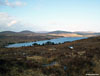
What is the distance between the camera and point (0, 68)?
929 centimetres

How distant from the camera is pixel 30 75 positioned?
8594mm

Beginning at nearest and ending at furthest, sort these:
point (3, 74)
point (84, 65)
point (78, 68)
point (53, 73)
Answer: point (3, 74) → point (53, 73) → point (78, 68) → point (84, 65)

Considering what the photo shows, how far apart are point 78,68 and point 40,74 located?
397 centimetres

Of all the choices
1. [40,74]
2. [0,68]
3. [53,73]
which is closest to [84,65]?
[53,73]

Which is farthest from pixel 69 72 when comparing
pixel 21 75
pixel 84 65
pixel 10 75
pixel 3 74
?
pixel 3 74

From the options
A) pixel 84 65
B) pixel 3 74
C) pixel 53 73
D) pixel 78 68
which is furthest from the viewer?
pixel 84 65

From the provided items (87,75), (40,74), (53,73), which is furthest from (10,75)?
(87,75)

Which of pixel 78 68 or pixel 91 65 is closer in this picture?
pixel 78 68

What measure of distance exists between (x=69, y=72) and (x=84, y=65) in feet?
8.26

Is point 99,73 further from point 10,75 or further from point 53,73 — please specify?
point 10,75

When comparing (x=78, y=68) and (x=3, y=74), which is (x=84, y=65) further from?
(x=3, y=74)

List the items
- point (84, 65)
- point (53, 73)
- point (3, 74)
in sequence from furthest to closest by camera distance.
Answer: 1. point (84, 65)
2. point (53, 73)
3. point (3, 74)

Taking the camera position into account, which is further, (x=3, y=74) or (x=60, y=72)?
(x=60, y=72)

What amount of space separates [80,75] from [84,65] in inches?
97.1
